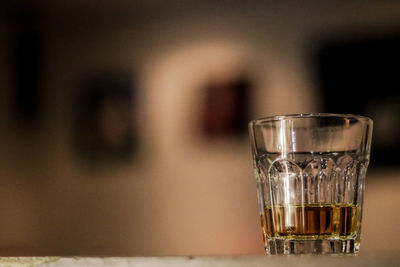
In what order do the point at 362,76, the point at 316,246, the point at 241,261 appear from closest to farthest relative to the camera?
the point at 241,261 < the point at 316,246 < the point at 362,76

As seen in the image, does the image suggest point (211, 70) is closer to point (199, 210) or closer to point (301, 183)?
point (199, 210)

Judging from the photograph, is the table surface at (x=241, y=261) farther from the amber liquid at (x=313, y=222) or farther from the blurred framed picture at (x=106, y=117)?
the blurred framed picture at (x=106, y=117)

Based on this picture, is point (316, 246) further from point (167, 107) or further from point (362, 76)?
point (167, 107)

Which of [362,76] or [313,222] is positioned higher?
[362,76]

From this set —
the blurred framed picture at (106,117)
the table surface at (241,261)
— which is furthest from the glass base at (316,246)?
the blurred framed picture at (106,117)

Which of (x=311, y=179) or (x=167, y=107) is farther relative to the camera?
(x=167, y=107)

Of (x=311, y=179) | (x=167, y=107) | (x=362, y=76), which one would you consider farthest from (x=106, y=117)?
(x=311, y=179)
